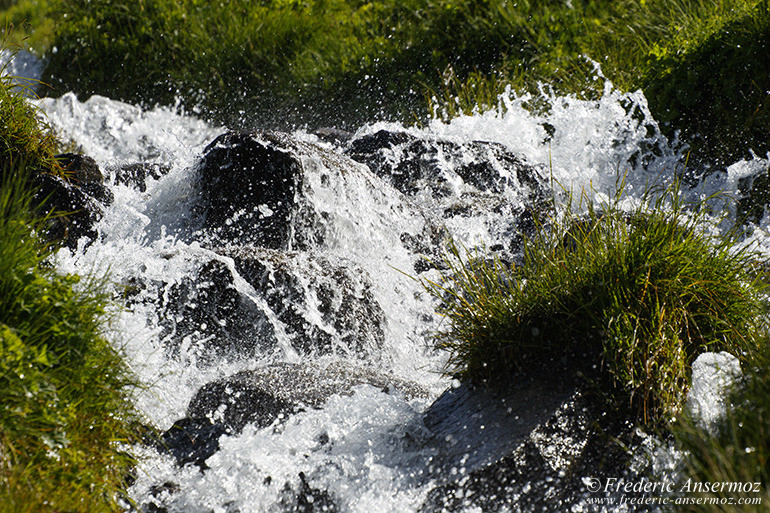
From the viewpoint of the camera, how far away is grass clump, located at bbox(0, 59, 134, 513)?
2.27m

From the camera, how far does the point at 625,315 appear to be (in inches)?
116

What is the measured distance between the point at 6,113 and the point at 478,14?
5950 mm

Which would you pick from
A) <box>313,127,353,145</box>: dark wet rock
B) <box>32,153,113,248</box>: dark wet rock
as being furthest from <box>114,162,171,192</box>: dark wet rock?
<box>313,127,353,145</box>: dark wet rock

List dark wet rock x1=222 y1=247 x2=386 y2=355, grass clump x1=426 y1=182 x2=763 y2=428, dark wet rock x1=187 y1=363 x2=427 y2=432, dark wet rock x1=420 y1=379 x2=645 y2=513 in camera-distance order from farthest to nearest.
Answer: dark wet rock x1=222 y1=247 x2=386 y2=355
dark wet rock x1=187 y1=363 x2=427 y2=432
grass clump x1=426 y1=182 x2=763 y2=428
dark wet rock x1=420 y1=379 x2=645 y2=513

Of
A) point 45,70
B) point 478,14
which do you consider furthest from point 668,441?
point 45,70

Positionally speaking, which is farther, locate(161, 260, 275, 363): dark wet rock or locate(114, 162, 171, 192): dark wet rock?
locate(114, 162, 171, 192): dark wet rock

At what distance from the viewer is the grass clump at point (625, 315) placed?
2.92 m

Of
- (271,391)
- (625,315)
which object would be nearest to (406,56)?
(271,391)

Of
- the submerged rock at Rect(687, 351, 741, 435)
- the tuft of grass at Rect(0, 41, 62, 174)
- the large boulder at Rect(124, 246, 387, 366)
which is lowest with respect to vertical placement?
the submerged rock at Rect(687, 351, 741, 435)

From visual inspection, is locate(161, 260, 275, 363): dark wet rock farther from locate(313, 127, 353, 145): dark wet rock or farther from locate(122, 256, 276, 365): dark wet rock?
locate(313, 127, 353, 145): dark wet rock

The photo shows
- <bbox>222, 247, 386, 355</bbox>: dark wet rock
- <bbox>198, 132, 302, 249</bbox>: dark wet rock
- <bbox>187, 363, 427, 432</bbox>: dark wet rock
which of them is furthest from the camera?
<bbox>198, 132, 302, 249</bbox>: dark wet rock

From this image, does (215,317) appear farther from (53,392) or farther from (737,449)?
(737,449)

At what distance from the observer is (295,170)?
505 cm

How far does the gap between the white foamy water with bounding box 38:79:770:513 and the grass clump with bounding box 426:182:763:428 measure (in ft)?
1.87
